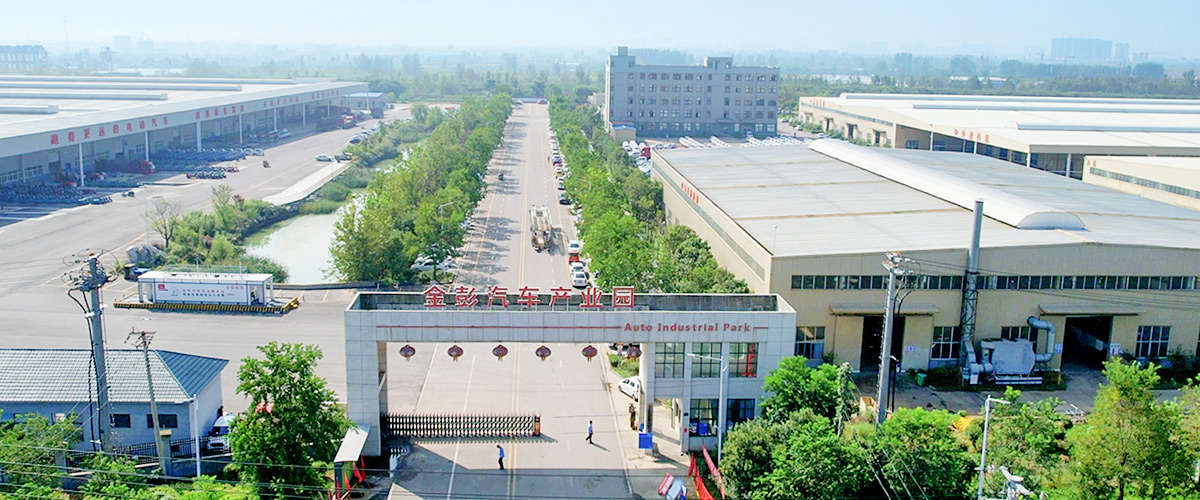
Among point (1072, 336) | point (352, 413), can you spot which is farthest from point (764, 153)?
point (352, 413)

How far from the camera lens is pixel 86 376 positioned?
2216cm

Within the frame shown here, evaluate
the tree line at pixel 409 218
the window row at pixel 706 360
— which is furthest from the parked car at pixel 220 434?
the tree line at pixel 409 218

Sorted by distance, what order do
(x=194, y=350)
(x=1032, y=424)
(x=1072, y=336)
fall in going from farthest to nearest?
(x=1072, y=336)
(x=194, y=350)
(x=1032, y=424)

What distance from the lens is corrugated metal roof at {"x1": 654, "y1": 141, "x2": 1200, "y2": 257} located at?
3019cm

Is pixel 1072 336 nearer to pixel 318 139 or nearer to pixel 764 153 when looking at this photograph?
pixel 764 153

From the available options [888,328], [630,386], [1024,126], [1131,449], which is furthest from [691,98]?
[1131,449]

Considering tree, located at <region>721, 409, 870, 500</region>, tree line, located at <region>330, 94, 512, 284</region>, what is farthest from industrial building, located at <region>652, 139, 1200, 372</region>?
tree line, located at <region>330, 94, 512, 284</region>

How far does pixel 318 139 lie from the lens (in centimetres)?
9375

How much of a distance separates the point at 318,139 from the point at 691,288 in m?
70.6

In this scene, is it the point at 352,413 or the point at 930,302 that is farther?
the point at 930,302

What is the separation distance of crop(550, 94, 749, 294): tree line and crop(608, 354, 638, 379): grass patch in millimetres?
3408

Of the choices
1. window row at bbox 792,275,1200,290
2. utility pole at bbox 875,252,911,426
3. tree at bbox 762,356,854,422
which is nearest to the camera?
utility pole at bbox 875,252,911,426

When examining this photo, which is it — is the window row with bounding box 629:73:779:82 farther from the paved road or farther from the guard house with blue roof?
the guard house with blue roof

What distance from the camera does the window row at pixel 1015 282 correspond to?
28.7 meters
